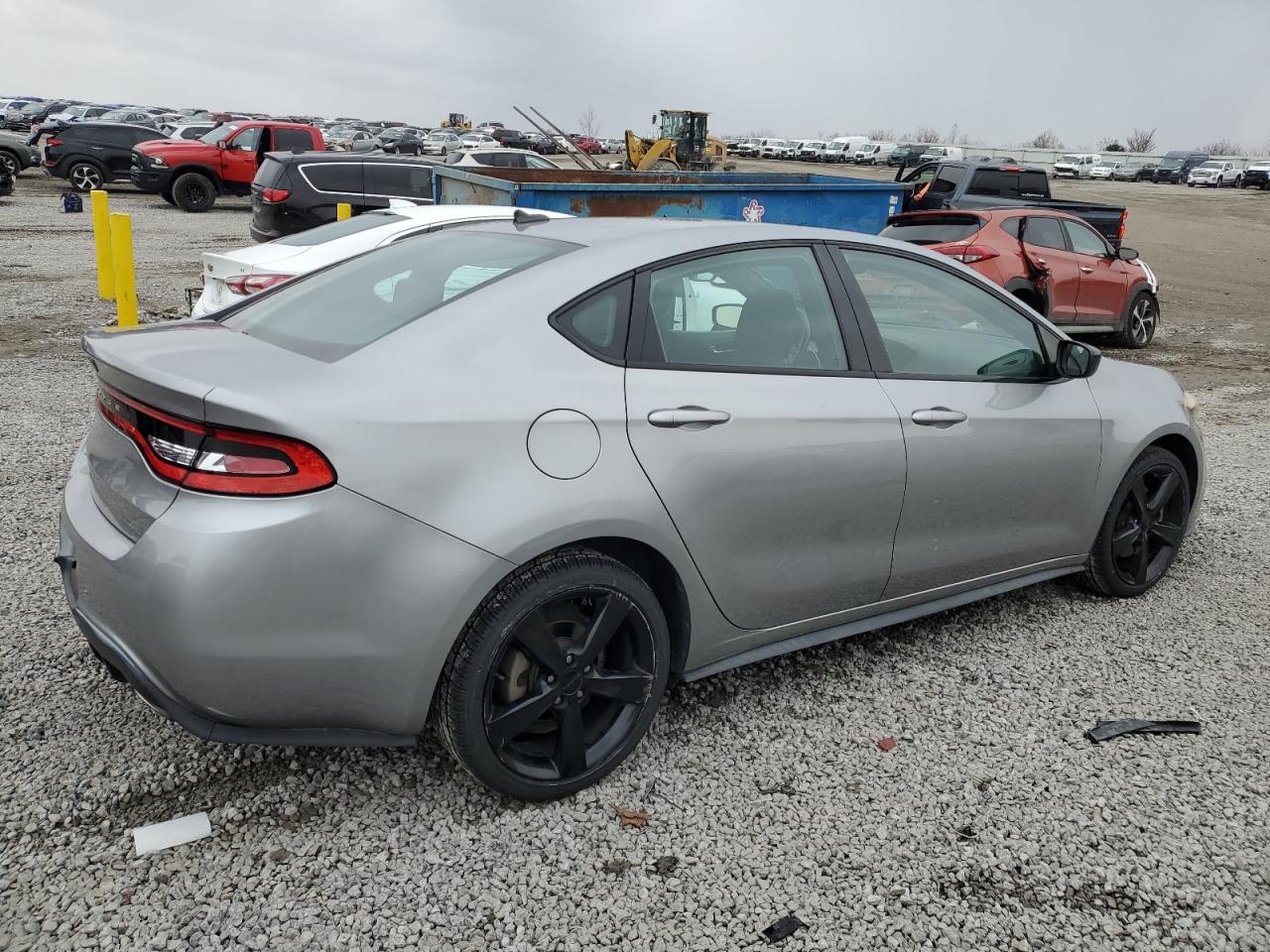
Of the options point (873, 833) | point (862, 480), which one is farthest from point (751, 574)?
point (873, 833)

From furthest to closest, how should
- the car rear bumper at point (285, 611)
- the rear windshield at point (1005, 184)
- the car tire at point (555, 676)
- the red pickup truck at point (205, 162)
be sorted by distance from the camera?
the red pickup truck at point (205, 162) < the rear windshield at point (1005, 184) < the car tire at point (555, 676) < the car rear bumper at point (285, 611)

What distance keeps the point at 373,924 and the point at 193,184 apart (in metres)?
24.2

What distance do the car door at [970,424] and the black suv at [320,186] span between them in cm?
1137

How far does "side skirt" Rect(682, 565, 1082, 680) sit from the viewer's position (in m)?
3.29

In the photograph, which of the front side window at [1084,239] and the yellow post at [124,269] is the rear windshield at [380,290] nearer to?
the yellow post at [124,269]

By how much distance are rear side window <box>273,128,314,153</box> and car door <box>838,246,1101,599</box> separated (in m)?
21.6

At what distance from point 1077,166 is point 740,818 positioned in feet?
220

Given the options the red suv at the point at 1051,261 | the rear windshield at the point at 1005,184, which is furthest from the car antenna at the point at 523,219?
the rear windshield at the point at 1005,184

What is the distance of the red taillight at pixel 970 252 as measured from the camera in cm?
1038

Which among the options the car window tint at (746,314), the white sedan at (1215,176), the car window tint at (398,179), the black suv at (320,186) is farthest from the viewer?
the white sedan at (1215,176)

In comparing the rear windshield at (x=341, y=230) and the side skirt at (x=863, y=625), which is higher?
the rear windshield at (x=341, y=230)

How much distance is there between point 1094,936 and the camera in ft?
8.27

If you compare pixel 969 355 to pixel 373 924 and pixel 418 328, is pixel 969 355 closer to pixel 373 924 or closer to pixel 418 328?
pixel 418 328

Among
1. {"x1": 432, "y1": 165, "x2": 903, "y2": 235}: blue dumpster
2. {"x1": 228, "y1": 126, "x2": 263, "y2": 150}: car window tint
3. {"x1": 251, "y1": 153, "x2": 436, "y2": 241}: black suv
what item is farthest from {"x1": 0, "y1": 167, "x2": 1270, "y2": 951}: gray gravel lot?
{"x1": 228, "y1": 126, "x2": 263, "y2": 150}: car window tint
